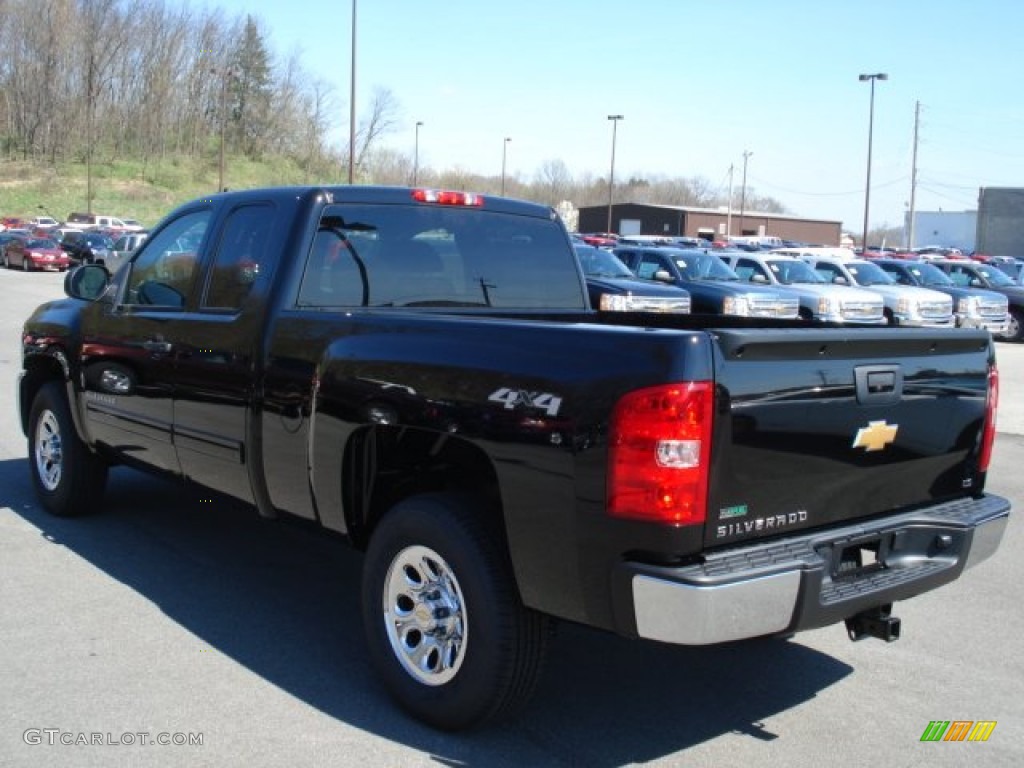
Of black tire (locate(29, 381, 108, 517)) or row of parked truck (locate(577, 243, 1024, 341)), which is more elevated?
row of parked truck (locate(577, 243, 1024, 341))

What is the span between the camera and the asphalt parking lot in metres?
3.70

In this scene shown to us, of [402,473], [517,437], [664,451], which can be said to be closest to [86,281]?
[402,473]

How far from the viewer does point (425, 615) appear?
383 centimetres

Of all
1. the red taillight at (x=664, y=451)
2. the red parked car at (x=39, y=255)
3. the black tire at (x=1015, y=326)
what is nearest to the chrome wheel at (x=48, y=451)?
the red taillight at (x=664, y=451)

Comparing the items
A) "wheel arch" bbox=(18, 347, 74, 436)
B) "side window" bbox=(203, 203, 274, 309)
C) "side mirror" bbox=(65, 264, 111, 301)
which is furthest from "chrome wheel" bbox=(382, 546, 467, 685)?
"side mirror" bbox=(65, 264, 111, 301)

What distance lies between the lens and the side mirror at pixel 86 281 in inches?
244

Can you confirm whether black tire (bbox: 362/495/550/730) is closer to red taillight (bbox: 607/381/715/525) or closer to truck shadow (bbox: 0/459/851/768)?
truck shadow (bbox: 0/459/851/768)

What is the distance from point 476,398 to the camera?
356cm

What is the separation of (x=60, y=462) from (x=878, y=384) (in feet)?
16.4

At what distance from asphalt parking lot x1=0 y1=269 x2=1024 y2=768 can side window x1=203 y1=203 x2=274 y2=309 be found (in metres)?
1.18

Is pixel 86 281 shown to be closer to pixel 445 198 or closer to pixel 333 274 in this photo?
pixel 333 274

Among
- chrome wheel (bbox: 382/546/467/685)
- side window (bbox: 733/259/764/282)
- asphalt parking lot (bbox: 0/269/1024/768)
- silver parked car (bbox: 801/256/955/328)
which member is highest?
side window (bbox: 733/259/764/282)

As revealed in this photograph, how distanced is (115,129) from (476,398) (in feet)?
327

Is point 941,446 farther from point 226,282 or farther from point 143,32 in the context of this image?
point 143,32
